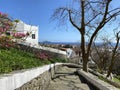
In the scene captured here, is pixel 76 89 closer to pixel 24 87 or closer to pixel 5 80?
pixel 24 87

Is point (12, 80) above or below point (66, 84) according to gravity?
above

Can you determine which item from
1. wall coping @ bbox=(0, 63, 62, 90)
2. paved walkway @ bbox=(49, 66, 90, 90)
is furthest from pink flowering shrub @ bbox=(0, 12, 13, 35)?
wall coping @ bbox=(0, 63, 62, 90)

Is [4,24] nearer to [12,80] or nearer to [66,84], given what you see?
[66,84]

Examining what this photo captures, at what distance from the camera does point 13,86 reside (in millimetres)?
4766

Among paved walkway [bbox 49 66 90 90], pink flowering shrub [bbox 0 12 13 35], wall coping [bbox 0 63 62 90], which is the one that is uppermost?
pink flowering shrub [bbox 0 12 13 35]

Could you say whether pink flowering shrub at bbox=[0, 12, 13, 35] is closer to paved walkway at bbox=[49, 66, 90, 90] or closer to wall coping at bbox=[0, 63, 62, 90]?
paved walkway at bbox=[49, 66, 90, 90]

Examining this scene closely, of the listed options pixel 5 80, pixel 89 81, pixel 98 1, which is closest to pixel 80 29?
pixel 98 1

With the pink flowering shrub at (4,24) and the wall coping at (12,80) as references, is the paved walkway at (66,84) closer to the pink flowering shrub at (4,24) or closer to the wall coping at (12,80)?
the pink flowering shrub at (4,24)

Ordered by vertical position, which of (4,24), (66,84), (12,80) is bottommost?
(66,84)

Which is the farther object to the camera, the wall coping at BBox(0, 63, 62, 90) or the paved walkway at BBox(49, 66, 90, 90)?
the paved walkway at BBox(49, 66, 90, 90)

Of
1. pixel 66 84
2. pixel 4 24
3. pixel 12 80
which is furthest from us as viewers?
pixel 66 84

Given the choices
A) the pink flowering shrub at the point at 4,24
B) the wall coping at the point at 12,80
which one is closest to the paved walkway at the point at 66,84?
the pink flowering shrub at the point at 4,24

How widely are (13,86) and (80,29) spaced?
12779 millimetres

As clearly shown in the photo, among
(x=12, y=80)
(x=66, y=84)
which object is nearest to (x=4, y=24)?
(x=66, y=84)
